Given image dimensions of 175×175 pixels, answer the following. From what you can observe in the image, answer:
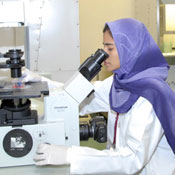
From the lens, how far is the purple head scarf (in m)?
1.08

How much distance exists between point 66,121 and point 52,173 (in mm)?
206

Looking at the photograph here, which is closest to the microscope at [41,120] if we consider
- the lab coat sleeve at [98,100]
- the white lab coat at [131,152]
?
the white lab coat at [131,152]

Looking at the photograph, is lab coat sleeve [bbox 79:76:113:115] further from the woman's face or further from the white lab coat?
the white lab coat

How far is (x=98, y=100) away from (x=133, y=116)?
459 mm

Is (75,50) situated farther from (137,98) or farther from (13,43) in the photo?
(137,98)

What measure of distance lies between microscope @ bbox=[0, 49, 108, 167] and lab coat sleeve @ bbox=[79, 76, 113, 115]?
0.33 meters

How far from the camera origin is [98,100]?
1511 mm

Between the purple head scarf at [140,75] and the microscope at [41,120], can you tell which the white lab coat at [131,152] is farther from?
the microscope at [41,120]

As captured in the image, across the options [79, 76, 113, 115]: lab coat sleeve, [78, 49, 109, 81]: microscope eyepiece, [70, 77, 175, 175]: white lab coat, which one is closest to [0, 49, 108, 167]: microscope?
[78, 49, 109, 81]: microscope eyepiece

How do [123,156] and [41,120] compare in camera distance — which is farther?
[41,120]

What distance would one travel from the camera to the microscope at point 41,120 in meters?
1.12

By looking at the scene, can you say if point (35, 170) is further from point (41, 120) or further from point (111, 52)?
point (111, 52)

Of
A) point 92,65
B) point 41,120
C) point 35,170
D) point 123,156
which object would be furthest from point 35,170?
point 92,65

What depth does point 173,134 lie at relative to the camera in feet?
3.64
